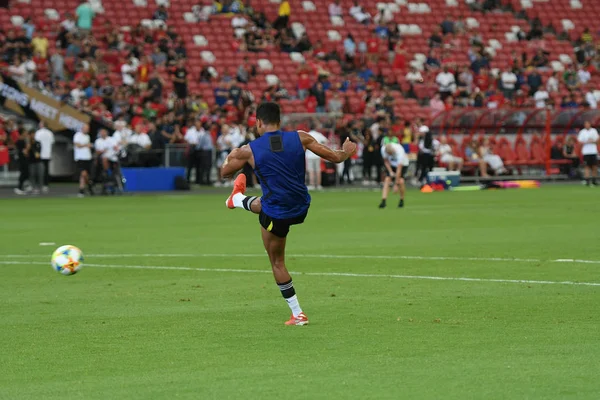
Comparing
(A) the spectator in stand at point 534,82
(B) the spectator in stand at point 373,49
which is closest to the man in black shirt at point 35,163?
(B) the spectator in stand at point 373,49

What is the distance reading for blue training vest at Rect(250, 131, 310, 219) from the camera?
11.0 meters

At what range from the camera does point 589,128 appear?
1660 inches

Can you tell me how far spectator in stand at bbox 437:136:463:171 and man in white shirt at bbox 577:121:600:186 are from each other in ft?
14.0

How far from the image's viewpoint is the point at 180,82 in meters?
44.0

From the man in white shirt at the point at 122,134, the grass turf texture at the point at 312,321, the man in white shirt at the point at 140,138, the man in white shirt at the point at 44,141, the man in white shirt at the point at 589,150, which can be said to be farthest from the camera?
the man in white shirt at the point at 589,150

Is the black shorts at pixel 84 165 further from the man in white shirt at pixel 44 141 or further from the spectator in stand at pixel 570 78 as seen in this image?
the spectator in stand at pixel 570 78

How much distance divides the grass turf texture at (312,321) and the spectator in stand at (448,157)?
2022cm

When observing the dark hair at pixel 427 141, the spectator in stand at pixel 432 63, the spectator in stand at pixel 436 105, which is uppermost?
the spectator in stand at pixel 432 63

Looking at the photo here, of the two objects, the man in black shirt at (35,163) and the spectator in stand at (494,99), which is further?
the spectator in stand at (494,99)

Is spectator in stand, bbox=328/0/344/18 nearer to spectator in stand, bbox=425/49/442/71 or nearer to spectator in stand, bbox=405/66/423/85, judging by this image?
spectator in stand, bbox=425/49/442/71

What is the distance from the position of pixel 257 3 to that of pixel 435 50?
795 cm

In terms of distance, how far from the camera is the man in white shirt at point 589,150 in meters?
41.6

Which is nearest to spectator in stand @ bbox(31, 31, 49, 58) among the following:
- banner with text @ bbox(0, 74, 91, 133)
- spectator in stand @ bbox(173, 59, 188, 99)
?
banner with text @ bbox(0, 74, 91, 133)

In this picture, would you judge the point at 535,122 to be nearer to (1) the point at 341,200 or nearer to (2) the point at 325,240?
(1) the point at 341,200
